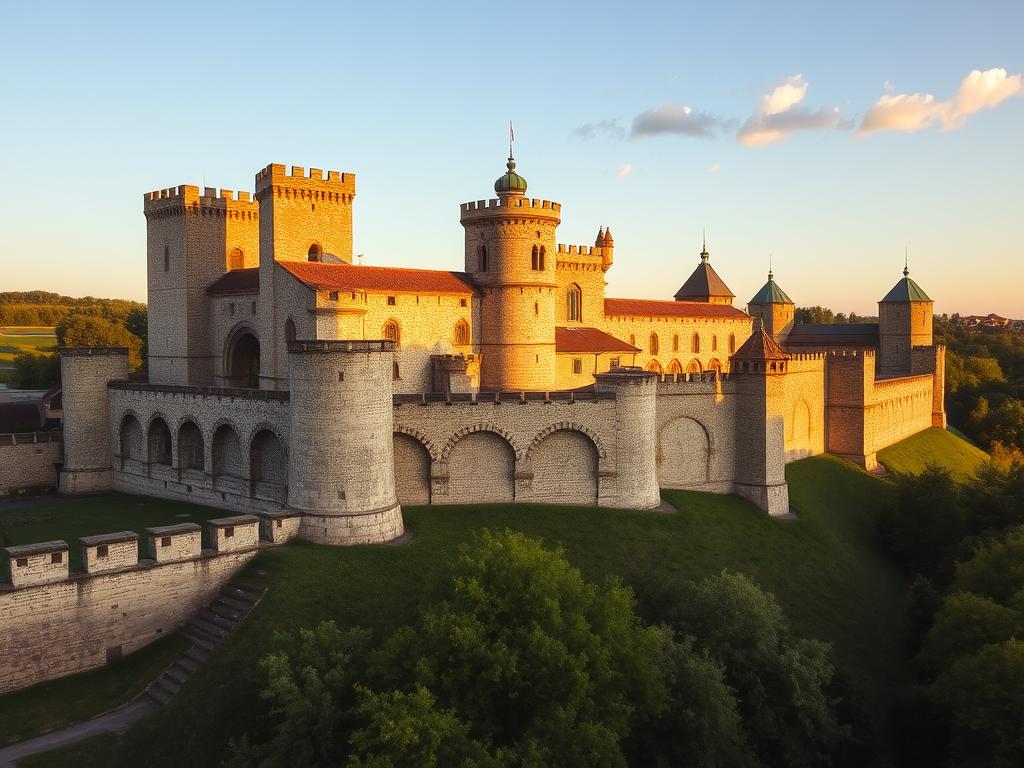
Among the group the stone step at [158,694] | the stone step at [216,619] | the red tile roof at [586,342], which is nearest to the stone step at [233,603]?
the stone step at [216,619]

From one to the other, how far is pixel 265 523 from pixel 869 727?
804 inches

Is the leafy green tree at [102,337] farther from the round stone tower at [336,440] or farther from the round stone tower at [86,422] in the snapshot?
the round stone tower at [336,440]

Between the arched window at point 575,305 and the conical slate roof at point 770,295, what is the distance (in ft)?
87.6

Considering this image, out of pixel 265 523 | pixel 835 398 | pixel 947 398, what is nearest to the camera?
pixel 265 523

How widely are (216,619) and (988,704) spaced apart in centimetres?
2220

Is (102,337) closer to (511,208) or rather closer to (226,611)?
(511,208)

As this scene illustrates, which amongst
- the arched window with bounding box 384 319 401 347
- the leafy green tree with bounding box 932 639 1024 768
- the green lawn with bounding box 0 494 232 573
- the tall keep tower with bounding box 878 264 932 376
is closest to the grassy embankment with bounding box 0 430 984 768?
the leafy green tree with bounding box 932 639 1024 768

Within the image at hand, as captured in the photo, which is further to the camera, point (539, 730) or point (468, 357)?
point (468, 357)

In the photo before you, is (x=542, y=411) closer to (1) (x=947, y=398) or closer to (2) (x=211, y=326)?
(2) (x=211, y=326)

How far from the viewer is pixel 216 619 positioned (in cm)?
2605

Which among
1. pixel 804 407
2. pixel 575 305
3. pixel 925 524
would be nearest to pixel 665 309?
pixel 575 305

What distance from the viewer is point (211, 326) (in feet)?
149

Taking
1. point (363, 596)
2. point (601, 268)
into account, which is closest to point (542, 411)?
point (363, 596)

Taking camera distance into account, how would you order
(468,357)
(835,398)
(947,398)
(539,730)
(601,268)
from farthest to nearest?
(947,398), (601,268), (835,398), (468,357), (539,730)
